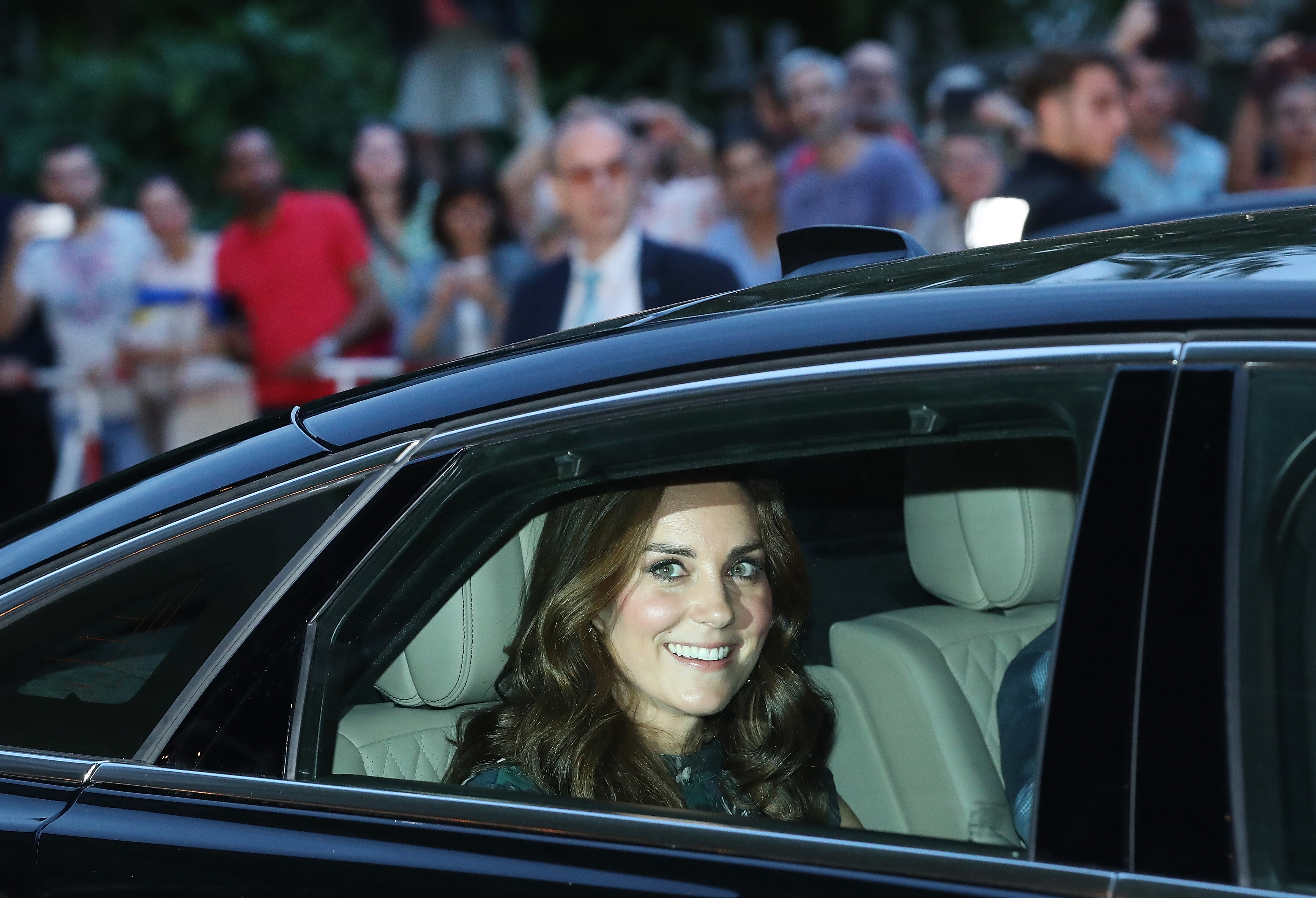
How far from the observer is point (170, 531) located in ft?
5.73

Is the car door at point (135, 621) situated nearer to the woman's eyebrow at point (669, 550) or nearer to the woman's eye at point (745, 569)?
the woman's eyebrow at point (669, 550)

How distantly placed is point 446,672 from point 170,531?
39 cm

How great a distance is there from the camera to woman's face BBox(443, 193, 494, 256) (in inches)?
250

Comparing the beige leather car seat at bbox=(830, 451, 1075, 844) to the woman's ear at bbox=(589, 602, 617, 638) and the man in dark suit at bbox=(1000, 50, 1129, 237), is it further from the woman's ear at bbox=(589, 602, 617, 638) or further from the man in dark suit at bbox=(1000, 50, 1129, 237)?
the man in dark suit at bbox=(1000, 50, 1129, 237)

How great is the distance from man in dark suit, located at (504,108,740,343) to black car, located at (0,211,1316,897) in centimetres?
268

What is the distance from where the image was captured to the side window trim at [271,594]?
167 cm

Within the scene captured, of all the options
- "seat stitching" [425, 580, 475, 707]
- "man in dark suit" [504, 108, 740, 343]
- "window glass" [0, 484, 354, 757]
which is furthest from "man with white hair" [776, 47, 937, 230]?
"window glass" [0, 484, 354, 757]

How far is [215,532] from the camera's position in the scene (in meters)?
1.72

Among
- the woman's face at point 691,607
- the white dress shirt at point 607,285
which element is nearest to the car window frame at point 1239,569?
the woman's face at point 691,607


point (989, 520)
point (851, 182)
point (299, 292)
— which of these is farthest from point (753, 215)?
point (989, 520)

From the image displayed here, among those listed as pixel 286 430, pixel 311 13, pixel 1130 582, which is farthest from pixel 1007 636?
pixel 311 13

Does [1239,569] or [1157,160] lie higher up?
[1157,160]

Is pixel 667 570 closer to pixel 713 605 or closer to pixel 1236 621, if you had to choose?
pixel 713 605

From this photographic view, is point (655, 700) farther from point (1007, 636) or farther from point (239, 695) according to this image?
point (239, 695)
